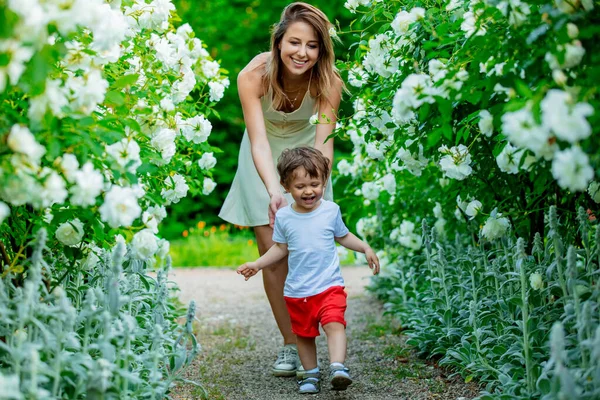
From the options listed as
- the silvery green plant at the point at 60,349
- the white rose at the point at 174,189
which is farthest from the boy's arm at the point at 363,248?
the silvery green plant at the point at 60,349

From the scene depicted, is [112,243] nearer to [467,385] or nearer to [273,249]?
[273,249]

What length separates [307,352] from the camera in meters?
3.45

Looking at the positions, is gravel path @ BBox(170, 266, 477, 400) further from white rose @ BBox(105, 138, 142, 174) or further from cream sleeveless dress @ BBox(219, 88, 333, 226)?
white rose @ BBox(105, 138, 142, 174)

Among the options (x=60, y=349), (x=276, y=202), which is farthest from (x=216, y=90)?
(x=60, y=349)

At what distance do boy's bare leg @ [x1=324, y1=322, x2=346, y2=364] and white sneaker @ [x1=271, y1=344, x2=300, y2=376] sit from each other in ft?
1.81

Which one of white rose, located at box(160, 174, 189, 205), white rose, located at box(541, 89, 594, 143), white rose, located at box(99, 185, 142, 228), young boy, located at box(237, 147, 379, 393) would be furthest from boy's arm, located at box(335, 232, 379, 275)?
white rose, located at box(541, 89, 594, 143)

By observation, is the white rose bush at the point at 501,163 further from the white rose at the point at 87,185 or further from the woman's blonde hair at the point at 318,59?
the white rose at the point at 87,185

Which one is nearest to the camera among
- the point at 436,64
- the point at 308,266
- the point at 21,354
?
the point at 21,354

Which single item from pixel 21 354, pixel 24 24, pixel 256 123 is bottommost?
pixel 21 354

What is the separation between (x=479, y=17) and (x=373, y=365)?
2029 mm

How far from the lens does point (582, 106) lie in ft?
6.21

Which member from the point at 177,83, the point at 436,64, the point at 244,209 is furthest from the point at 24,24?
the point at 244,209

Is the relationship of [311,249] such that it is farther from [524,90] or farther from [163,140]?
[524,90]

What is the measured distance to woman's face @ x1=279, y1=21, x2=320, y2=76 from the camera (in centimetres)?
368
